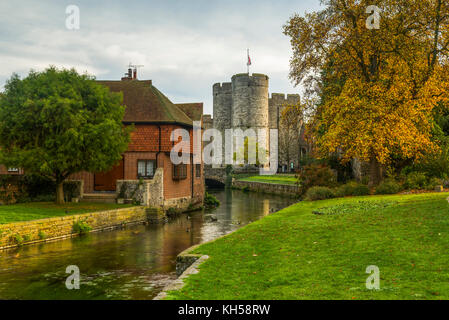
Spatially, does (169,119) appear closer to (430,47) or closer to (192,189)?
(192,189)

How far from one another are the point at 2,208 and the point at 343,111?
19703 millimetres

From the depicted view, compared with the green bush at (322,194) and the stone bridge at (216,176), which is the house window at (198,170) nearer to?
the green bush at (322,194)

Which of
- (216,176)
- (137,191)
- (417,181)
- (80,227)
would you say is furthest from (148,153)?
(216,176)

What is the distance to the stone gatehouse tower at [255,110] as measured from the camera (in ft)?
262

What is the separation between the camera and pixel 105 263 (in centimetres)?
1530

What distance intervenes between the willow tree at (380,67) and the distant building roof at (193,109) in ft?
37.4

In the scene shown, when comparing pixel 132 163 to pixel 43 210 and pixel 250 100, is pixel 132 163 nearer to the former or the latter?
pixel 43 210

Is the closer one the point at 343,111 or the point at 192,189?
the point at 343,111

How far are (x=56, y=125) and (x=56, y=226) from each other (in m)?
6.58

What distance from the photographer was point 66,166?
23641 mm

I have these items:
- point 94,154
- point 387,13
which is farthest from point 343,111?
point 94,154

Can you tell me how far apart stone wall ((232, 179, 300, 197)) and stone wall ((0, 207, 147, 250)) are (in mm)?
Result: 25472

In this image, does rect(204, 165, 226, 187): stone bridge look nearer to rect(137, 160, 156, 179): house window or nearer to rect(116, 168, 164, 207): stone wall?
rect(137, 160, 156, 179): house window

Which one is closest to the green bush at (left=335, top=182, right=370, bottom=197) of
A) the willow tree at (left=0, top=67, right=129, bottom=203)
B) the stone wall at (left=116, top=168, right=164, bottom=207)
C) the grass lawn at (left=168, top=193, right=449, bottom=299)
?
the grass lawn at (left=168, top=193, right=449, bottom=299)
